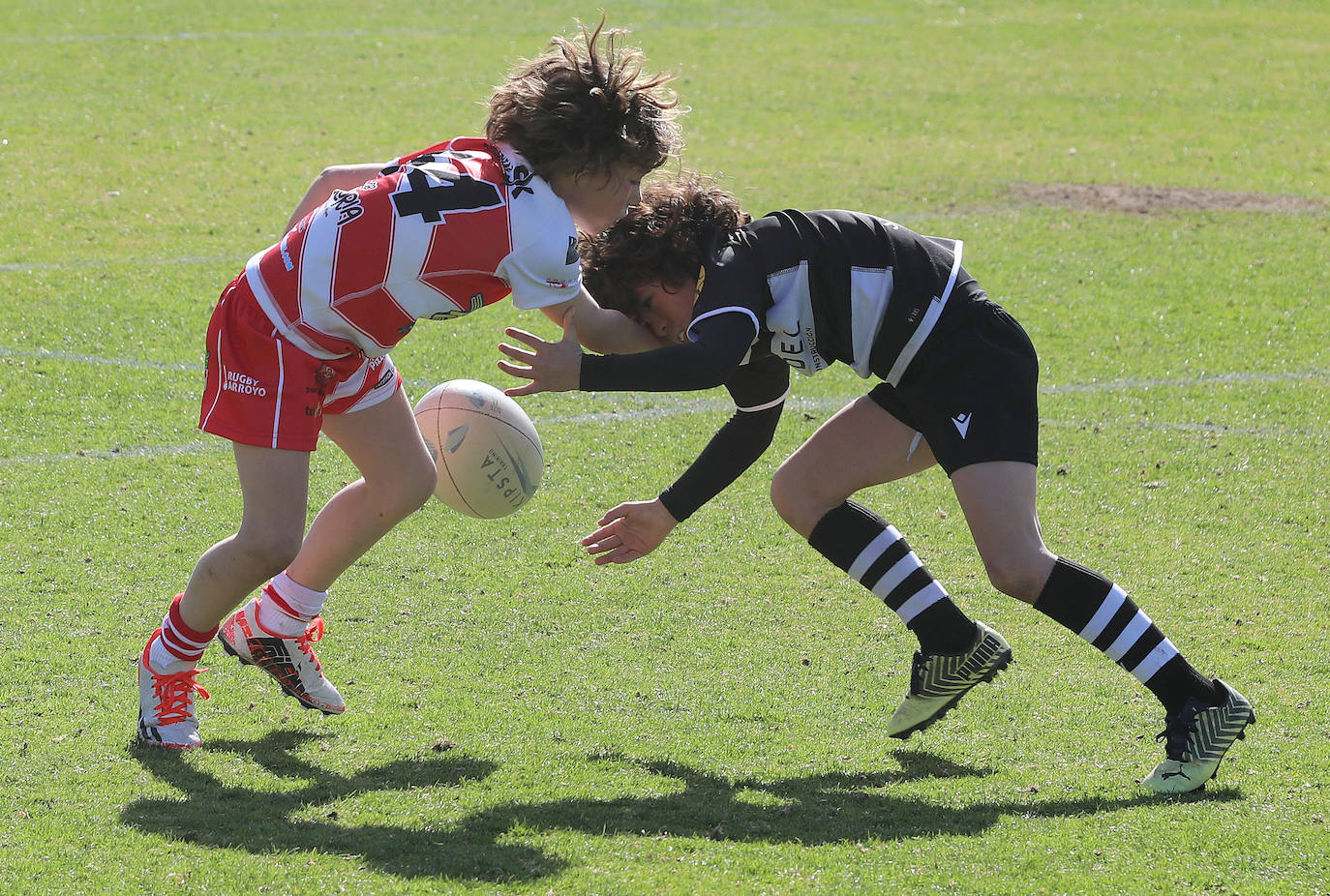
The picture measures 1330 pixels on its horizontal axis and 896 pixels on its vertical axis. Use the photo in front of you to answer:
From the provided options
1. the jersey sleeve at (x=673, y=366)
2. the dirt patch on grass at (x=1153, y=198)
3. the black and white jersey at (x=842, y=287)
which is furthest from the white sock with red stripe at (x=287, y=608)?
the dirt patch on grass at (x=1153, y=198)

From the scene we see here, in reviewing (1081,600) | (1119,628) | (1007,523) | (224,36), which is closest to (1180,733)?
(1119,628)

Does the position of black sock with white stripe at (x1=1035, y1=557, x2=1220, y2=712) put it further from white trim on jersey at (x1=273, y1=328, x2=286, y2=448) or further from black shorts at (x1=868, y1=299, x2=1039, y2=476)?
white trim on jersey at (x1=273, y1=328, x2=286, y2=448)

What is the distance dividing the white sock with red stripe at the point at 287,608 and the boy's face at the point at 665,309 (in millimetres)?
A: 1328

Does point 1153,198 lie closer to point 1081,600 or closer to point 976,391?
point 976,391

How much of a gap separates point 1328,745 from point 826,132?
10.2 m

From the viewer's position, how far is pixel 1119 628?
12.8 feet

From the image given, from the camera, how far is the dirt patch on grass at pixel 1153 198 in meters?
11.2

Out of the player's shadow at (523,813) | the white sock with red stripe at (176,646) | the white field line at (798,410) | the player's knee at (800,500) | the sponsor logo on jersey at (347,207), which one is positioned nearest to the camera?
the player's shadow at (523,813)

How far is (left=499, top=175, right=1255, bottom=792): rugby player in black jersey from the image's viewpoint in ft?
12.5

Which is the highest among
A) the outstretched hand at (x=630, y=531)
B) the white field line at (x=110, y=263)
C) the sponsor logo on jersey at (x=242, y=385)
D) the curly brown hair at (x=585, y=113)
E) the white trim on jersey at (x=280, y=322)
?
the curly brown hair at (x=585, y=113)

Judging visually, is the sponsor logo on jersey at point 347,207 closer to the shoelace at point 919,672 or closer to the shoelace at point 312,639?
the shoelace at point 312,639

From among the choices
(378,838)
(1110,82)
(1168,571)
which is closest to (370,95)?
(1110,82)

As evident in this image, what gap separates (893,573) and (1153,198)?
819 cm

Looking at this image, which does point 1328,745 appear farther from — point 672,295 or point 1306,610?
point 672,295
